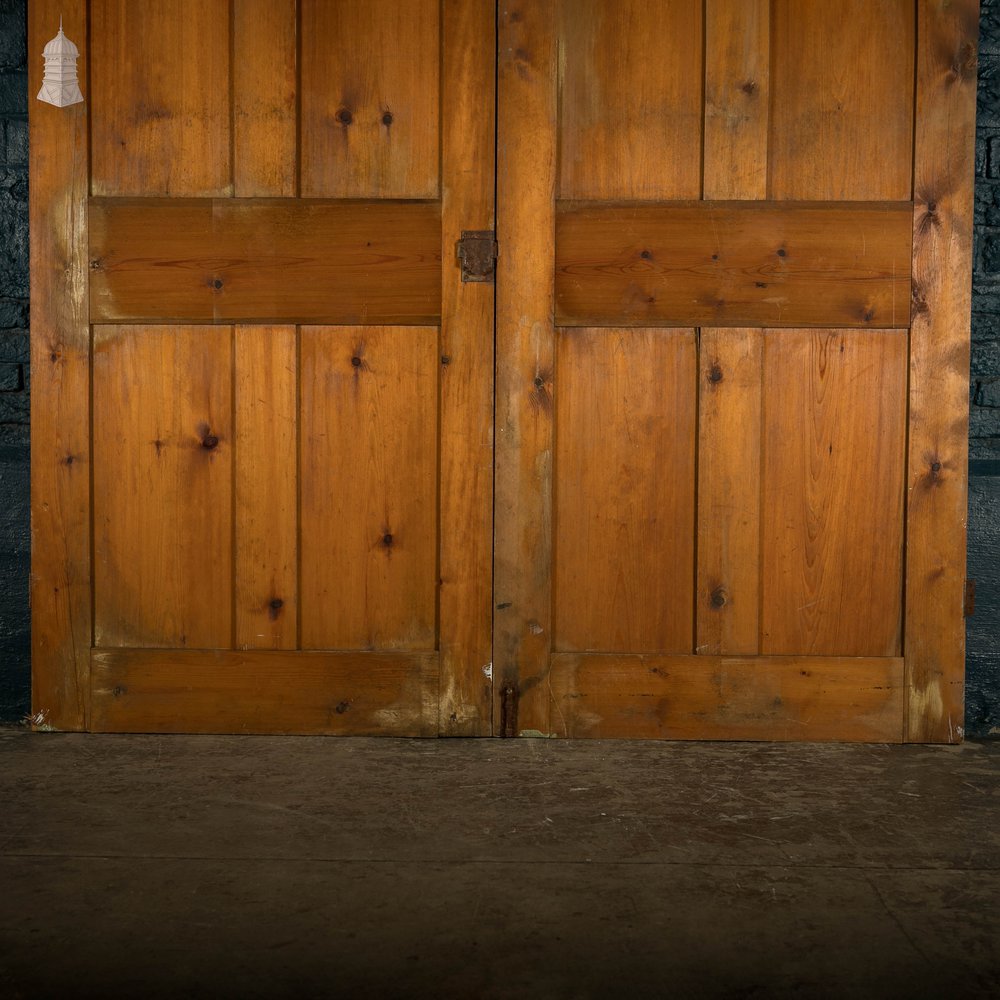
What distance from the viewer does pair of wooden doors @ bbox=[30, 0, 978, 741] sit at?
118 inches

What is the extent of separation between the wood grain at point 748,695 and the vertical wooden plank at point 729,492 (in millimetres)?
83

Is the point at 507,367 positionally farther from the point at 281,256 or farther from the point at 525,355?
the point at 281,256

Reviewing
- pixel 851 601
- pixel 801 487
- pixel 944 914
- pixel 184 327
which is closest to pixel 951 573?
pixel 851 601

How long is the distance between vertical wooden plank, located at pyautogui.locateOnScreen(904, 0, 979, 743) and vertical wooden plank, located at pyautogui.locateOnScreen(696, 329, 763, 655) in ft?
1.33

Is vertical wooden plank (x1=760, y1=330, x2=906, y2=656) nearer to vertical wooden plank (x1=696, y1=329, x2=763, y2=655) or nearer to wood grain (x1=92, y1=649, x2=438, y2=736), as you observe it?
vertical wooden plank (x1=696, y1=329, x2=763, y2=655)

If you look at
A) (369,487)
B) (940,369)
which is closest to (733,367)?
(940,369)

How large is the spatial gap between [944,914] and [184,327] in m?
2.24

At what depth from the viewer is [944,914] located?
2.00 m

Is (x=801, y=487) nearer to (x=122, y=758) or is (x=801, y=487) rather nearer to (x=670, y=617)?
(x=670, y=617)

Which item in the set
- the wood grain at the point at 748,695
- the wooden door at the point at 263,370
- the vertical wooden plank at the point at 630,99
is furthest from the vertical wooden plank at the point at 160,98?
the wood grain at the point at 748,695

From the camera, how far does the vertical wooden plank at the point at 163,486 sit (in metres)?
3.06

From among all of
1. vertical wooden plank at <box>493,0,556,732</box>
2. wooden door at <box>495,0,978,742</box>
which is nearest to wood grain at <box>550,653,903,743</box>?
wooden door at <box>495,0,978,742</box>

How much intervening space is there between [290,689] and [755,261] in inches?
65.0

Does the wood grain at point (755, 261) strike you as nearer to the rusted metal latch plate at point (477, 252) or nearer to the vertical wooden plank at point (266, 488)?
the rusted metal latch plate at point (477, 252)
